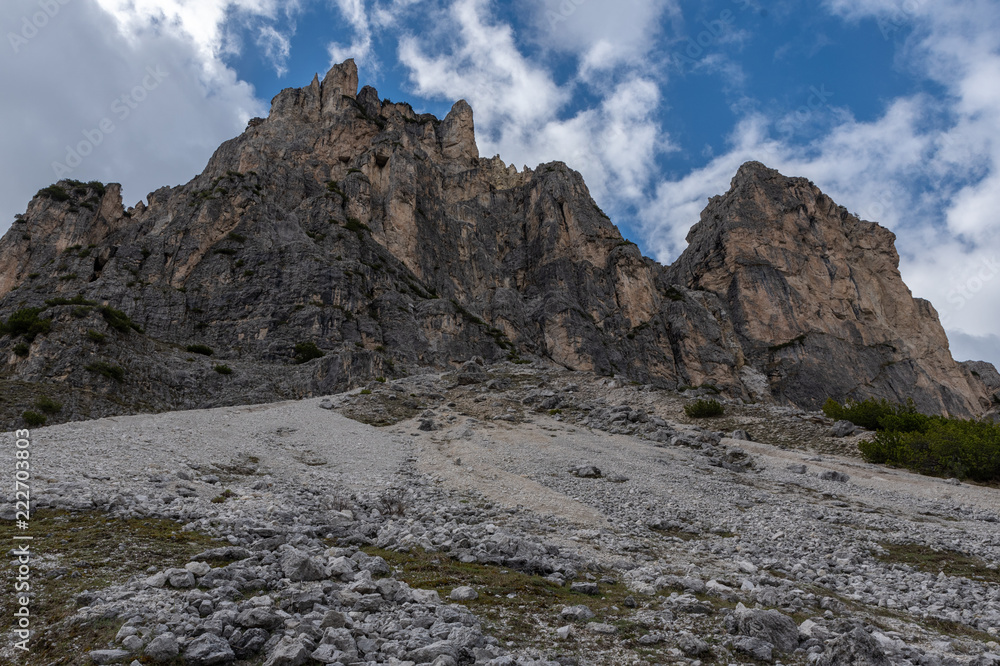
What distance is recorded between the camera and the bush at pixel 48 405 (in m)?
28.0

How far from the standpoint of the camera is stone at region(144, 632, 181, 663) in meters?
4.04

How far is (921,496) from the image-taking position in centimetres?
1720

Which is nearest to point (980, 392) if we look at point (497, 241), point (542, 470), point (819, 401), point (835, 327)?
point (835, 327)

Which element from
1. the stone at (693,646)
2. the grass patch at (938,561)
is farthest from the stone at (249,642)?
the grass patch at (938,561)

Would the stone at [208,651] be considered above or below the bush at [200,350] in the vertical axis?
below

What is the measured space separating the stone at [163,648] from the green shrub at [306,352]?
46.5 m

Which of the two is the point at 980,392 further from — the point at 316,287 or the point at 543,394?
the point at 316,287

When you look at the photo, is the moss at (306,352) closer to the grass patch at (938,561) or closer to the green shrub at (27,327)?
the green shrub at (27,327)

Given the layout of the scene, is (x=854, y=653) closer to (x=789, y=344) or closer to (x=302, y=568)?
(x=302, y=568)

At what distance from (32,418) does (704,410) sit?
37261 millimetres

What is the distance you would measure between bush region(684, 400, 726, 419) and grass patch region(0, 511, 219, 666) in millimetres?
28789

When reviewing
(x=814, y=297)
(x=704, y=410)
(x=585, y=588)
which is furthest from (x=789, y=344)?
(x=585, y=588)

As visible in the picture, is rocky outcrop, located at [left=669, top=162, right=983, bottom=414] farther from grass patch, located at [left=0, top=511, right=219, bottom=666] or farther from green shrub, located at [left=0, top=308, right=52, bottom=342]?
grass patch, located at [left=0, top=511, right=219, bottom=666]

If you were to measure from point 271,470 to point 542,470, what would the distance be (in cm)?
920
